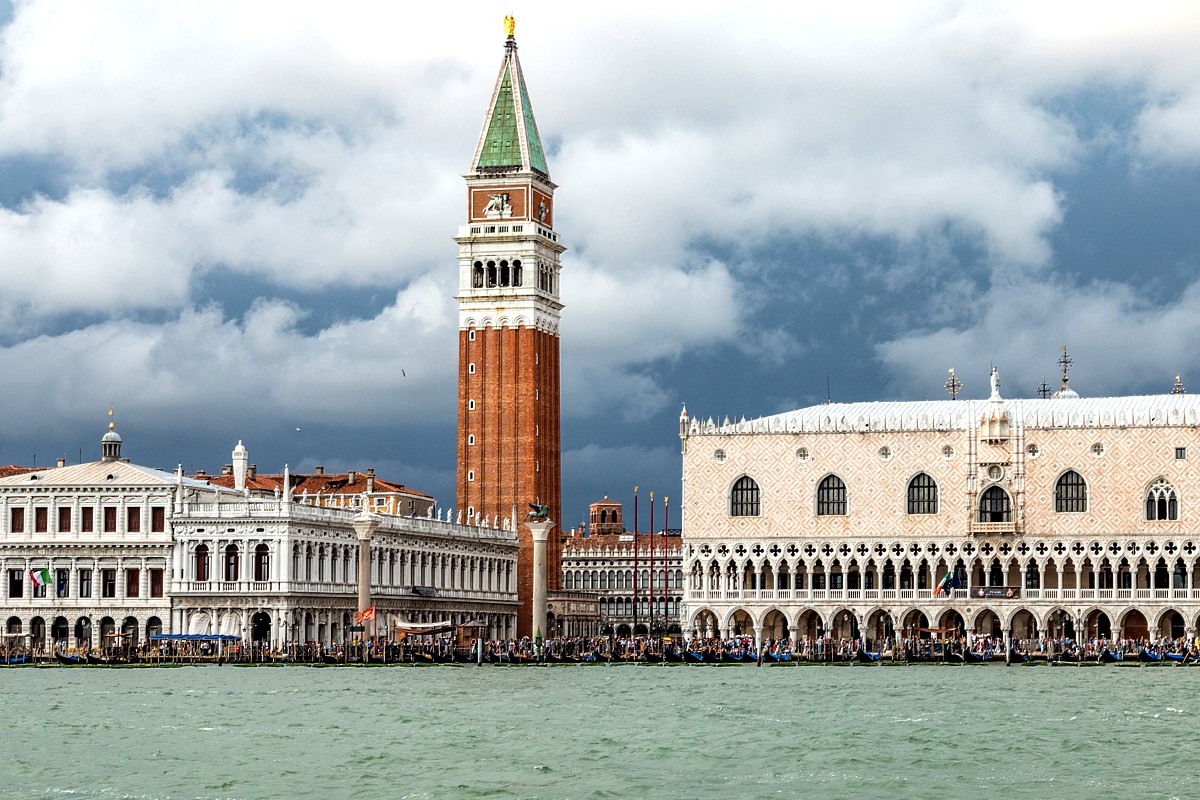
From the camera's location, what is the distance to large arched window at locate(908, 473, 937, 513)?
311 feet

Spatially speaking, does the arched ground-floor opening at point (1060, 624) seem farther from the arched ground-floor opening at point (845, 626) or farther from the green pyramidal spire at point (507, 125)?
the green pyramidal spire at point (507, 125)

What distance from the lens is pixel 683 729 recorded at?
49.0m

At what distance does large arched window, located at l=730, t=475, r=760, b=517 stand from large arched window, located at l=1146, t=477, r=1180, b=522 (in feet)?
54.0

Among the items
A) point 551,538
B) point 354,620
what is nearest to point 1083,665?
point 354,620

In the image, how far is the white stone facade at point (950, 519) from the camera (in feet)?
302

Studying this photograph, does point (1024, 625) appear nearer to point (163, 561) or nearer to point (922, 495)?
point (922, 495)

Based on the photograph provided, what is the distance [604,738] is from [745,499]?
168 feet

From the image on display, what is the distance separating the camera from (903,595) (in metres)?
94.9

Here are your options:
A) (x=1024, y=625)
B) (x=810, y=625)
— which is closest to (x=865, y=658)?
(x=1024, y=625)

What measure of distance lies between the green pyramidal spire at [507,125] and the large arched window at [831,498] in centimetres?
2816

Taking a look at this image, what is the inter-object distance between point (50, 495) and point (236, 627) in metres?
10.4

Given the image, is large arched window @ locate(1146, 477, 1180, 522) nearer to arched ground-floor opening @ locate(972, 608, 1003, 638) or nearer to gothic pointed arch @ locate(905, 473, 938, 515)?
arched ground-floor opening @ locate(972, 608, 1003, 638)

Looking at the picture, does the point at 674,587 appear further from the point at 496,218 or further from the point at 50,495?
the point at 50,495

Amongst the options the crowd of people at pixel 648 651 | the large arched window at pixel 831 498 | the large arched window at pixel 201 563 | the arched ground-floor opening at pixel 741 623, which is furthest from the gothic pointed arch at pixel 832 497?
the large arched window at pixel 201 563
